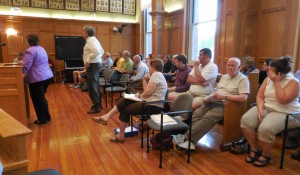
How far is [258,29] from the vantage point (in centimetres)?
420

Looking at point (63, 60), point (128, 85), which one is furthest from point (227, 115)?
point (63, 60)

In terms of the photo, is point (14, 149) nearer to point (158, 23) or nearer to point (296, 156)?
point (296, 156)

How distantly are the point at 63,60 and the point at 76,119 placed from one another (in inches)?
208

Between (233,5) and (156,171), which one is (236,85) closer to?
(156,171)

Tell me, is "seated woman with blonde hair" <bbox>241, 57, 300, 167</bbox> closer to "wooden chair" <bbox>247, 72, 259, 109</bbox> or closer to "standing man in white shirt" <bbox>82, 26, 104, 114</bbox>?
"wooden chair" <bbox>247, 72, 259, 109</bbox>

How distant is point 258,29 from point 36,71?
152 inches

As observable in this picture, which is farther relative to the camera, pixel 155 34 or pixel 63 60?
pixel 63 60

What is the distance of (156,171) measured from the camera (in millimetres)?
2256

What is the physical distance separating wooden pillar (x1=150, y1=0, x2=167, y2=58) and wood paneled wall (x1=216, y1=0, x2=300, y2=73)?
2.71 metres

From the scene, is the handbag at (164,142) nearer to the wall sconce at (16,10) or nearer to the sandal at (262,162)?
the sandal at (262,162)

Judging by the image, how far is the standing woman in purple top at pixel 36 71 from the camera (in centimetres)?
332

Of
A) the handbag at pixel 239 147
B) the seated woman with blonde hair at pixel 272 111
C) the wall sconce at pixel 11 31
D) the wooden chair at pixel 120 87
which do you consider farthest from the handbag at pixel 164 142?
the wall sconce at pixel 11 31

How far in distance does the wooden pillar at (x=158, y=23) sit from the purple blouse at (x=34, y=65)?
4.09m

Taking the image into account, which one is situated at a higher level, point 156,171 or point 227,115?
point 227,115
